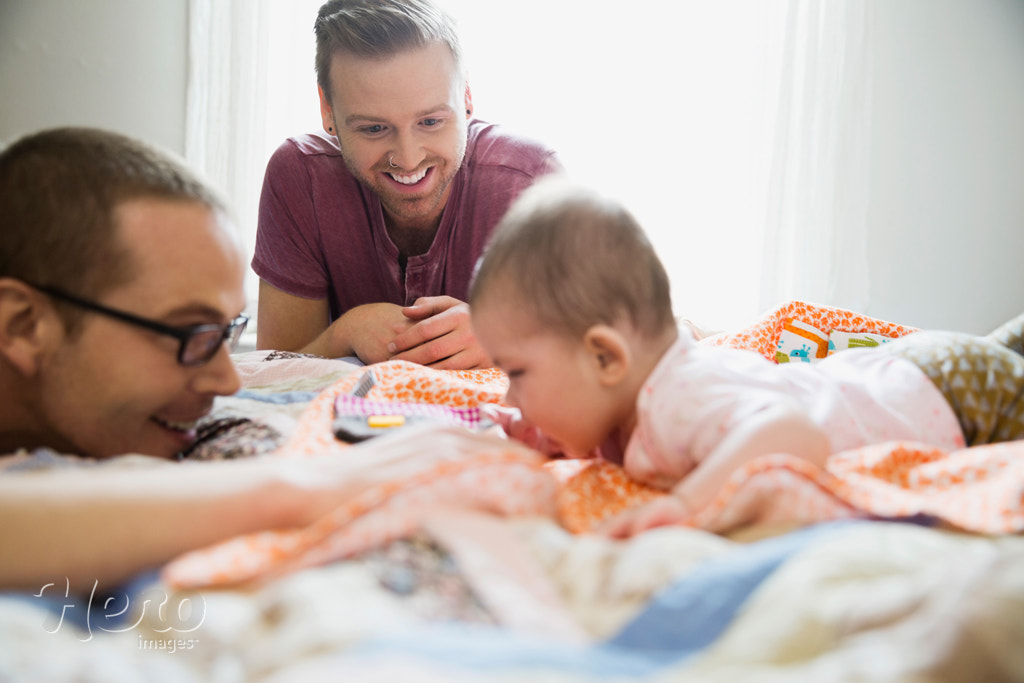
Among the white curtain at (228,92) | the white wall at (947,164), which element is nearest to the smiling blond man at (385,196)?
the white curtain at (228,92)

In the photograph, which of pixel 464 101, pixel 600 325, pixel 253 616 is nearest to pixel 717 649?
pixel 253 616

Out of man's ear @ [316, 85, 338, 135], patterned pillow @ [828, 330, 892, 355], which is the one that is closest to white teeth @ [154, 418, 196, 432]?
man's ear @ [316, 85, 338, 135]

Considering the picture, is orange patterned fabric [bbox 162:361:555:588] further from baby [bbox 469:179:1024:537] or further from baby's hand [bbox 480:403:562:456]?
baby's hand [bbox 480:403:562:456]

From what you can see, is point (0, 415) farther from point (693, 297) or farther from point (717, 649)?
point (693, 297)

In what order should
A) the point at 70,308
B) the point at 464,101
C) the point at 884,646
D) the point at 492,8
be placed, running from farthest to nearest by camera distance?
the point at 492,8
the point at 464,101
the point at 70,308
the point at 884,646

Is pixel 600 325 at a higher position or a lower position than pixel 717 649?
higher

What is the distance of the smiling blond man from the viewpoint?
5.93 feet

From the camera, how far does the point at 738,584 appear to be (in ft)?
1.92

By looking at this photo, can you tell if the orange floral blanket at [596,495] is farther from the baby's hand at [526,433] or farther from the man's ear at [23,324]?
the man's ear at [23,324]

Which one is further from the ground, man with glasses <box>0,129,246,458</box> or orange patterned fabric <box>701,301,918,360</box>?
man with glasses <box>0,129,246,458</box>

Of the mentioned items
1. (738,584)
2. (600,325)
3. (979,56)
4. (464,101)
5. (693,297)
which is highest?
(979,56)

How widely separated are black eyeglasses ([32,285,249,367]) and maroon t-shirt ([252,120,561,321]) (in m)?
1.08

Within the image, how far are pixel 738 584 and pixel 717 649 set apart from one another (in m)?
0.07

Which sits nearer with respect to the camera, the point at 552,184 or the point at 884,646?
the point at 884,646
